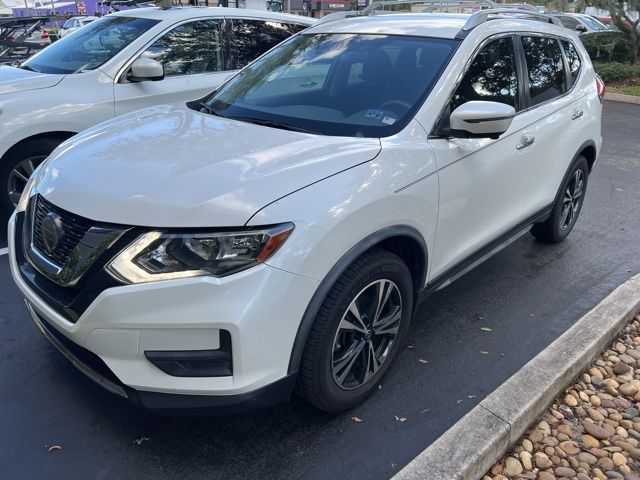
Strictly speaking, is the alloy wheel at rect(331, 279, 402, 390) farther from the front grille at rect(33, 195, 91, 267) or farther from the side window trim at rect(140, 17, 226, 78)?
the side window trim at rect(140, 17, 226, 78)

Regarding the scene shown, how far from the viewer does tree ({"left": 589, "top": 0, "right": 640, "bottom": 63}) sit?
15500mm

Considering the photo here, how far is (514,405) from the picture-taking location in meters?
2.62

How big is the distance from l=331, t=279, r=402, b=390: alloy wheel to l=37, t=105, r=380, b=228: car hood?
64cm

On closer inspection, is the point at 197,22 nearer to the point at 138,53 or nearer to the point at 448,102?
the point at 138,53

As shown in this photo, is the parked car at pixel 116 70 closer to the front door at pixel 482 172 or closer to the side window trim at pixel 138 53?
the side window trim at pixel 138 53

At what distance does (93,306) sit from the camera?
212 cm

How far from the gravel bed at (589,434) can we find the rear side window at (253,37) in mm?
4341

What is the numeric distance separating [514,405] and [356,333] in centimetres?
81

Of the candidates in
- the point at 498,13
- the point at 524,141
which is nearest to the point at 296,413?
the point at 524,141

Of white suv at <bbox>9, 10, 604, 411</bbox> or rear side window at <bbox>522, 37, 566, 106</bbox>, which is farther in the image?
rear side window at <bbox>522, 37, 566, 106</bbox>

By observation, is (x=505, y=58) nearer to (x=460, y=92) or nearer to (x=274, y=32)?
(x=460, y=92)

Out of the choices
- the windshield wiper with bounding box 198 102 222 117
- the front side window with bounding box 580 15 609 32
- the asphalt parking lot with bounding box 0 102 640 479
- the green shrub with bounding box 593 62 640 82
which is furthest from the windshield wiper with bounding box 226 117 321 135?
the front side window with bounding box 580 15 609 32

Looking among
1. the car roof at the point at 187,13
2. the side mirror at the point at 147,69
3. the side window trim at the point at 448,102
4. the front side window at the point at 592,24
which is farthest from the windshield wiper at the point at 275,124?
the front side window at the point at 592,24

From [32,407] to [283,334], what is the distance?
141 cm
